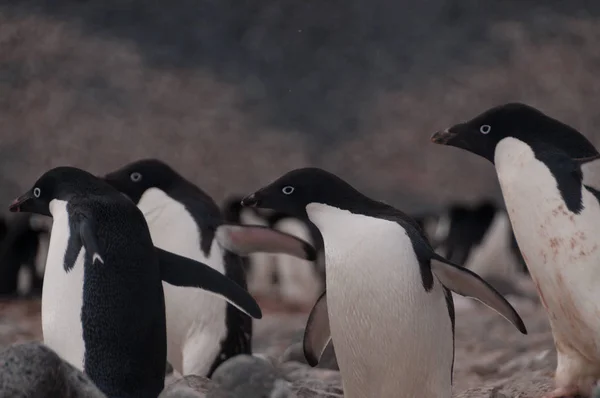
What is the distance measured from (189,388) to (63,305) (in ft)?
1.19

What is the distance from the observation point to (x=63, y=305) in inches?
102

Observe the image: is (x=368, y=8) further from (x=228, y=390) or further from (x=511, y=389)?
(x=228, y=390)

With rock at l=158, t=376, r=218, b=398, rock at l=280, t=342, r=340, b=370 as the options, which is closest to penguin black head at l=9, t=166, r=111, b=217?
rock at l=158, t=376, r=218, b=398

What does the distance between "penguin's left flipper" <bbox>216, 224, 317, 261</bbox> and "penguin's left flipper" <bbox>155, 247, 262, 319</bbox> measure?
301mm

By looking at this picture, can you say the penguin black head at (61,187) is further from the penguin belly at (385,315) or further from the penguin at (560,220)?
the penguin at (560,220)

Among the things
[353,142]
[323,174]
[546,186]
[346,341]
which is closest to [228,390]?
[346,341]

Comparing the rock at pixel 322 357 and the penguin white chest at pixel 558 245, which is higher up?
the penguin white chest at pixel 558 245

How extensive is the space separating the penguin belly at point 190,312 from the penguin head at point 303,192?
0.77 metres

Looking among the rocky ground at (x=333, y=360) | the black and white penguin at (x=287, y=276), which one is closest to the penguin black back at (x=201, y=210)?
the rocky ground at (x=333, y=360)

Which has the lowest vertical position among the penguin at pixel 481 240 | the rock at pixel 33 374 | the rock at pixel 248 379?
the penguin at pixel 481 240

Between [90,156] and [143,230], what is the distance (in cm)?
692

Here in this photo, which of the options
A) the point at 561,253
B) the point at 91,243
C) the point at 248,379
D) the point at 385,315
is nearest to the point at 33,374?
the point at 248,379

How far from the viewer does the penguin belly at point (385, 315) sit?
2607mm

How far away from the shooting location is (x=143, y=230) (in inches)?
106
